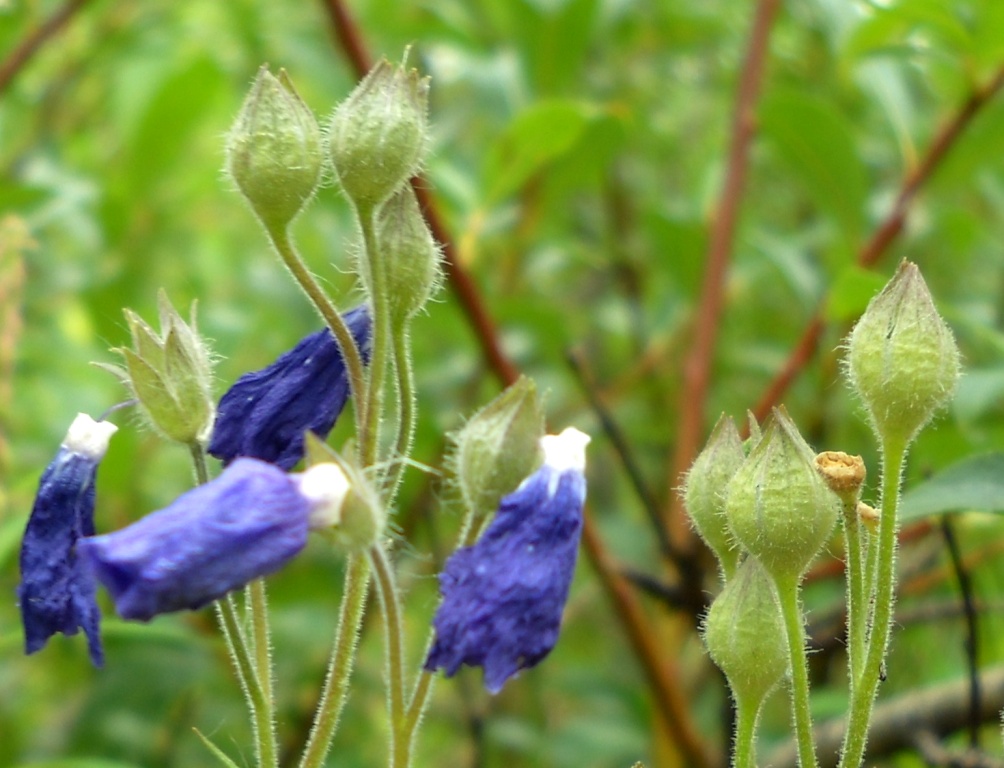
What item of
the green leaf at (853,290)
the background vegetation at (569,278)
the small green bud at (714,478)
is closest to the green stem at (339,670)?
the small green bud at (714,478)

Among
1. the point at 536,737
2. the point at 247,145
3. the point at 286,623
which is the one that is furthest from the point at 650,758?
the point at 247,145

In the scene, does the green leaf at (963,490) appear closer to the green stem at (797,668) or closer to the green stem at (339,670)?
the green stem at (797,668)

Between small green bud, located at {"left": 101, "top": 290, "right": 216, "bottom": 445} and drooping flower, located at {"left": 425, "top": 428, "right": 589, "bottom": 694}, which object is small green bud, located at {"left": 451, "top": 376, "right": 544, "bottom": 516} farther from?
small green bud, located at {"left": 101, "top": 290, "right": 216, "bottom": 445}

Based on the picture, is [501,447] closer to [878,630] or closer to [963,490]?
[878,630]

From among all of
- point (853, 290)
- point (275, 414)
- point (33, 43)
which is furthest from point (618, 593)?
point (33, 43)

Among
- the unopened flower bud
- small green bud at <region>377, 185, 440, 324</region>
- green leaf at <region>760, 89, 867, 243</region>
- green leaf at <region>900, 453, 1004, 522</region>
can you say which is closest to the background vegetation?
green leaf at <region>760, 89, 867, 243</region>
